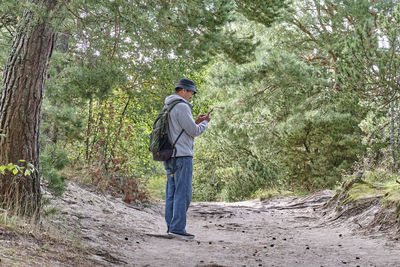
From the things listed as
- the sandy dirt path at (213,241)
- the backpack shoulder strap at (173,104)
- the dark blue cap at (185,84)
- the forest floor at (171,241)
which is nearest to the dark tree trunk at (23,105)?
the forest floor at (171,241)

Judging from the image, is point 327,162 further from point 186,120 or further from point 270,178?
point 186,120

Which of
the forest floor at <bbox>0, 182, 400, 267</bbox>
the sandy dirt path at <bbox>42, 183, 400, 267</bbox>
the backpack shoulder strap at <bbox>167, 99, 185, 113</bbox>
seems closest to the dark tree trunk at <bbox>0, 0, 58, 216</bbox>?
the forest floor at <bbox>0, 182, 400, 267</bbox>

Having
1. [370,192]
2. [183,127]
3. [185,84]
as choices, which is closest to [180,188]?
[183,127]

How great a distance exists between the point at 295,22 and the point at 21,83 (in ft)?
53.0

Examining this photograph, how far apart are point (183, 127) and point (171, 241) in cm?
157

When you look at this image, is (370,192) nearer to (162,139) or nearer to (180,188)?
(180,188)

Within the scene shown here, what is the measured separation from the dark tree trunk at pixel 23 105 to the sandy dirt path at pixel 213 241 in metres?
0.65

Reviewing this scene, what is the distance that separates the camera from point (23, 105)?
16.2ft

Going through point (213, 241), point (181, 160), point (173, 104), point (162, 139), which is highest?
point (173, 104)

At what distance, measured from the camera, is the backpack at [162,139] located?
19.3 feet

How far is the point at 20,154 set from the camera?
493 cm

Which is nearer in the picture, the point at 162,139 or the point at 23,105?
the point at 23,105

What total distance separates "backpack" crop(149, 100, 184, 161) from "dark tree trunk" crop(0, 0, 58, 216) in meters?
1.61

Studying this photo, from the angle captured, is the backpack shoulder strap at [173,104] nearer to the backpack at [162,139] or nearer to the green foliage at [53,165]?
the backpack at [162,139]
